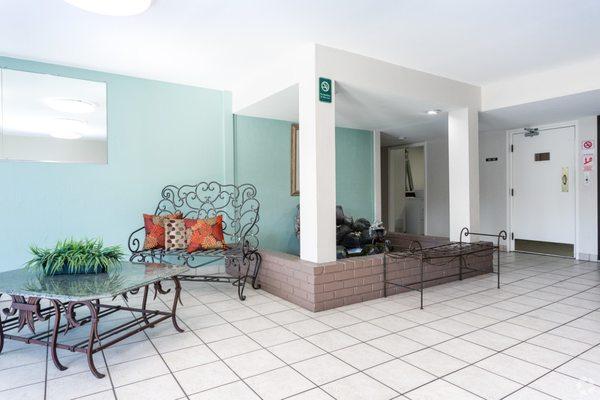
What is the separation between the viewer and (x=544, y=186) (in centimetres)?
584

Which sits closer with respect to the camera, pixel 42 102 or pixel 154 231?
pixel 42 102

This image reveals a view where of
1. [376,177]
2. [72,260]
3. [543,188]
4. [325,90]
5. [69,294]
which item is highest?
[325,90]

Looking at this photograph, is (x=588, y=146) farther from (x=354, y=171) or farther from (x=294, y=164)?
(x=294, y=164)

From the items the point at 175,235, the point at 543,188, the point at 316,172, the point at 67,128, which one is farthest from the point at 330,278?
the point at 543,188

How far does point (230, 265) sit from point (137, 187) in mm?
1496

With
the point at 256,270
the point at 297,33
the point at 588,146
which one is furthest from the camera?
the point at 588,146

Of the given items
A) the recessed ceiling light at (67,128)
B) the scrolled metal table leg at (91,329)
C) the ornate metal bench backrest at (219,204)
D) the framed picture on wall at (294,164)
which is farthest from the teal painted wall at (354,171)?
the scrolled metal table leg at (91,329)

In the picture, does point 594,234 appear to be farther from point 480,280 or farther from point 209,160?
point 209,160

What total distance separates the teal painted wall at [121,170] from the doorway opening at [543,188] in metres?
4.93

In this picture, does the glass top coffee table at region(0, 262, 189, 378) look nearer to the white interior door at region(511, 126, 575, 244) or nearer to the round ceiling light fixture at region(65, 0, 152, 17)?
the round ceiling light fixture at region(65, 0, 152, 17)

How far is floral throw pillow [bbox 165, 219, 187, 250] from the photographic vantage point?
3.89 m

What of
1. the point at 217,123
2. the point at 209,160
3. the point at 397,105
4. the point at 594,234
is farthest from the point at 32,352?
the point at 594,234

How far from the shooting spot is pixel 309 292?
10.5 ft

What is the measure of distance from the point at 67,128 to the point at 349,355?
12.2ft
